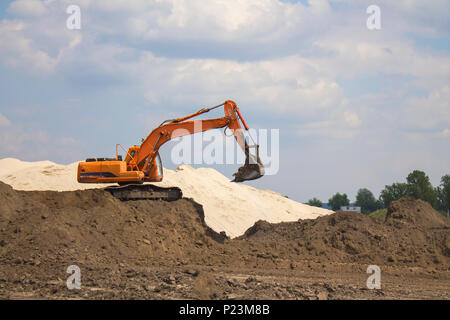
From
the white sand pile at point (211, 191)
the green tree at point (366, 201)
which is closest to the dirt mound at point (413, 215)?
the white sand pile at point (211, 191)

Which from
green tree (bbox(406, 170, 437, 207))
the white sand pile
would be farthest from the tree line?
the white sand pile

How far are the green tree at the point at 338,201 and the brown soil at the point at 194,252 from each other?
44073 millimetres

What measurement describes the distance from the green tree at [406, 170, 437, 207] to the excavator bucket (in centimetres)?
2883

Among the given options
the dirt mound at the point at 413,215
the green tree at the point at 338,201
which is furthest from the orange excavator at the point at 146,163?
the green tree at the point at 338,201

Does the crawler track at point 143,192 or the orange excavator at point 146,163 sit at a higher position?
the orange excavator at point 146,163

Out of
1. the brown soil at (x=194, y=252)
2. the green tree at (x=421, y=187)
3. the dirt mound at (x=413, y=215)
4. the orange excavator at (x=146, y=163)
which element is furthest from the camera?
the green tree at (x=421, y=187)

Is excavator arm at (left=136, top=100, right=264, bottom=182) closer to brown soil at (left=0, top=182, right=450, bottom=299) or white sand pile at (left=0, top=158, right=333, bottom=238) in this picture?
brown soil at (left=0, top=182, right=450, bottom=299)

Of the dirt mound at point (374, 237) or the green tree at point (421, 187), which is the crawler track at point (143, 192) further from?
the green tree at point (421, 187)

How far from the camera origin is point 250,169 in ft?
55.1

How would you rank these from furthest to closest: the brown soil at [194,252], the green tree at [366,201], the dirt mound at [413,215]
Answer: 1. the green tree at [366,201]
2. the dirt mound at [413,215]
3. the brown soil at [194,252]

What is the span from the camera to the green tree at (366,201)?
228 ft

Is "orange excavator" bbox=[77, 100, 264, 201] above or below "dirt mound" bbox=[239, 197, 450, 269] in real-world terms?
above

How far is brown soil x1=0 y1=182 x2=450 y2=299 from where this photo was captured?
11008 mm

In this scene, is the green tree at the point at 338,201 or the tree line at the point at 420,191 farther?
the green tree at the point at 338,201
